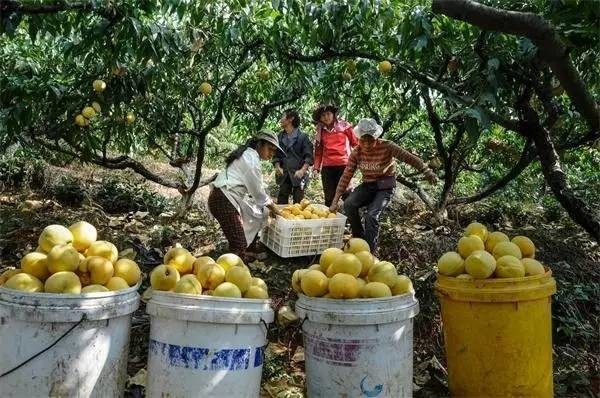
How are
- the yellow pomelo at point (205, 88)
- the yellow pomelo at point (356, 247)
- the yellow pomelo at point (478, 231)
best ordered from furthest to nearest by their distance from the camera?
the yellow pomelo at point (205, 88) < the yellow pomelo at point (478, 231) < the yellow pomelo at point (356, 247)

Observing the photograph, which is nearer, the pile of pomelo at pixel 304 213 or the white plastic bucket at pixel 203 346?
the white plastic bucket at pixel 203 346

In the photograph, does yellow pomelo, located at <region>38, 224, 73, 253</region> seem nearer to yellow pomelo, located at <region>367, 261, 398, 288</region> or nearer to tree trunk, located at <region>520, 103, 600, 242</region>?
yellow pomelo, located at <region>367, 261, 398, 288</region>

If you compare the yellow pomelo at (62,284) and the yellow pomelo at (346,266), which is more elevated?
the yellow pomelo at (346,266)

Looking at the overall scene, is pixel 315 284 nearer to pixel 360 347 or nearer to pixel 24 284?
pixel 360 347

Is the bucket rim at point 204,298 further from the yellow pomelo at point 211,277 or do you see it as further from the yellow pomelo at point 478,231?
the yellow pomelo at point 478,231

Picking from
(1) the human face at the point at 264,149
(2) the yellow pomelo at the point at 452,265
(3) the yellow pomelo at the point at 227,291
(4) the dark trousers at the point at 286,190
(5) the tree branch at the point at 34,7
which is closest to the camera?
(3) the yellow pomelo at the point at 227,291

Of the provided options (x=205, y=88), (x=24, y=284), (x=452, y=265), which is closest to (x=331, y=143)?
(x=205, y=88)

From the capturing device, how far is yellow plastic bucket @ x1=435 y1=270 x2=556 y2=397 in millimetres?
2445

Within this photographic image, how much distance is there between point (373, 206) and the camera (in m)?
4.36

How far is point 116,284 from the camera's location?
2236 millimetres

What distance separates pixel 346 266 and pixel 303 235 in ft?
5.90

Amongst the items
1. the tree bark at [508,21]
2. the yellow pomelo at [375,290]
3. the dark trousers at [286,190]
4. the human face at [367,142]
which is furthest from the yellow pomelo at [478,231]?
the dark trousers at [286,190]

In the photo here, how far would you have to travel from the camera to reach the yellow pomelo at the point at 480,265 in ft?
8.12

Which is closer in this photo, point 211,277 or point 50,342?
point 50,342
